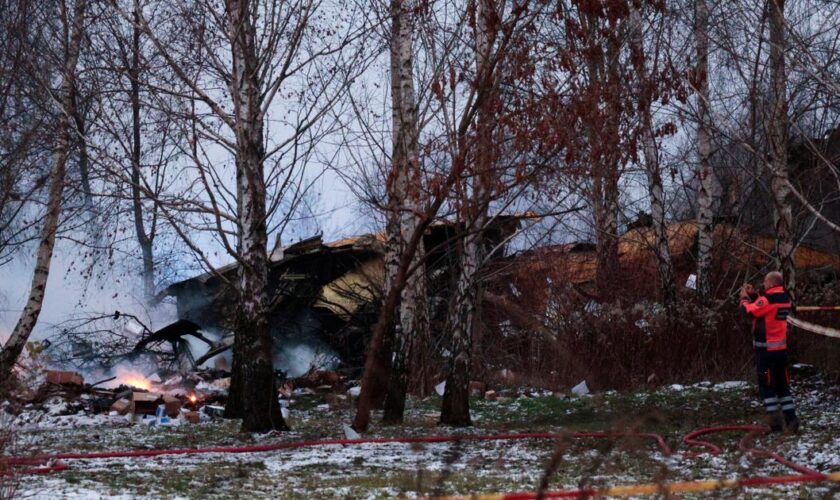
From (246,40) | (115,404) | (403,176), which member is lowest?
(115,404)

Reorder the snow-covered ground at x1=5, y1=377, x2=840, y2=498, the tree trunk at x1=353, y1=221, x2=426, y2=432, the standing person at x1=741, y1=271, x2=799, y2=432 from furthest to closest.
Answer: the standing person at x1=741, y1=271, x2=799, y2=432, the tree trunk at x1=353, y1=221, x2=426, y2=432, the snow-covered ground at x1=5, y1=377, x2=840, y2=498

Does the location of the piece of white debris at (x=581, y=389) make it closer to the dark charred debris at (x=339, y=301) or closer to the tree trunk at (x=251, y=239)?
the dark charred debris at (x=339, y=301)

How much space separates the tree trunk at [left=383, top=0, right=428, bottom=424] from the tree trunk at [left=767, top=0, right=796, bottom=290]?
14.9ft

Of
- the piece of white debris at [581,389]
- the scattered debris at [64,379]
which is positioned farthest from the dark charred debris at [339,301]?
the scattered debris at [64,379]

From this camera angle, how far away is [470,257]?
12266 mm

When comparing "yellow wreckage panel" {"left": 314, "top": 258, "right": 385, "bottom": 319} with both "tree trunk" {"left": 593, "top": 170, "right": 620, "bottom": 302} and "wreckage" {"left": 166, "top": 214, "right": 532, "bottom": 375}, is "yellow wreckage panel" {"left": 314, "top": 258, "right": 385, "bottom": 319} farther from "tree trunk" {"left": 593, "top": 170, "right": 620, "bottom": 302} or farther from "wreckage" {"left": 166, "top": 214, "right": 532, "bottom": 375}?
"tree trunk" {"left": 593, "top": 170, "right": 620, "bottom": 302}

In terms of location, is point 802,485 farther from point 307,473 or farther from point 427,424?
point 427,424

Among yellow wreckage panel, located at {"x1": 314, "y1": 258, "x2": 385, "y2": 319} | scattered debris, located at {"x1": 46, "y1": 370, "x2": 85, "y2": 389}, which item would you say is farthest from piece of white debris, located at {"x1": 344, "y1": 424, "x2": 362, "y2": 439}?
yellow wreckage panel, located at {"x1": 314, "y1": 258, "x2": 385, "y2": 319}

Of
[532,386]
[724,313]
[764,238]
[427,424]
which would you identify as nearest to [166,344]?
[532,386]

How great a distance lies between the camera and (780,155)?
13.7 m

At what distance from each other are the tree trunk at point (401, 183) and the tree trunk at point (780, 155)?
4.53 m

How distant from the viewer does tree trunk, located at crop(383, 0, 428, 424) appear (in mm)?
12445

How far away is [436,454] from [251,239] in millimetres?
3815

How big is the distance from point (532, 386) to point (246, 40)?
346 inches
